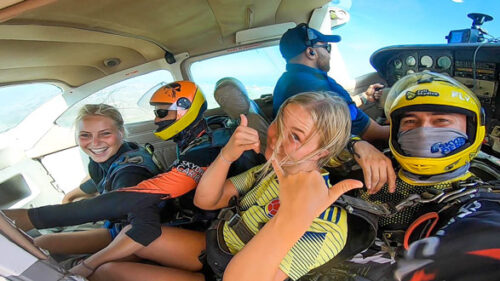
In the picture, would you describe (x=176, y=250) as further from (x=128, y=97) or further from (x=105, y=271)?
(x=128, y=97)

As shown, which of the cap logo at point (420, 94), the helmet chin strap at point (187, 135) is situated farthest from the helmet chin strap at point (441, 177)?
the helmet chin strap at point (187, 135)

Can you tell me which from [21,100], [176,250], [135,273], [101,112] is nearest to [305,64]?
[101,112]

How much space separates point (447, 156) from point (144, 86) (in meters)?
2.98

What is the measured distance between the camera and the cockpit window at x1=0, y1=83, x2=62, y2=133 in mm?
2246

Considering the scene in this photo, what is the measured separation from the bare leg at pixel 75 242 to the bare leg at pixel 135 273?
16.5 inches

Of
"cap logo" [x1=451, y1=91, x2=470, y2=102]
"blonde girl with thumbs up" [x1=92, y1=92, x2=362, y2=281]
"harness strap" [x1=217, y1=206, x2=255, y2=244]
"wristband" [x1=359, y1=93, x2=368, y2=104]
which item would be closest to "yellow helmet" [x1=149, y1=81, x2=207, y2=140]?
"blonde girl with thumbs up" [x1=92, y1=92, x2=362, y2=281]

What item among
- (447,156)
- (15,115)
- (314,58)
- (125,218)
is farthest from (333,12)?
(15,115)

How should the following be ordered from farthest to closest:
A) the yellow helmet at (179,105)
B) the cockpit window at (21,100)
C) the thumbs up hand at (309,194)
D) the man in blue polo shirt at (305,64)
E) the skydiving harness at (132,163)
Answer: the cockpit window at (21,100) < the man in blue polo shirt at (305,64) < the yellow helmet at (179,105) < the skydiving harness at (132,163) < the thumbs up hand at (309,194)

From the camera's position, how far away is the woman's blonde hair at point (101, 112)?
1.65 m

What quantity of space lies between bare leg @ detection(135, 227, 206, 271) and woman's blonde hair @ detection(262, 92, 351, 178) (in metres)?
0.67

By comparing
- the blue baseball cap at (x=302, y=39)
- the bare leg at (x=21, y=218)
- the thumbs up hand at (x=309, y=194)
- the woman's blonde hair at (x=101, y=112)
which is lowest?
the bare leg at (x=21, y=218)

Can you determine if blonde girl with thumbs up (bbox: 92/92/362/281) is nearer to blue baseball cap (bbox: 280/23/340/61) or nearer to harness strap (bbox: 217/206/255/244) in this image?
harness strap (bbox: 217/206/255/244)

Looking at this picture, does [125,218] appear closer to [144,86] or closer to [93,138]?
[93,138]

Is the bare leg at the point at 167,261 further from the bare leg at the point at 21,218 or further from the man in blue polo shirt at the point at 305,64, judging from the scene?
the man in blue polo shirt at the point at 305,64
